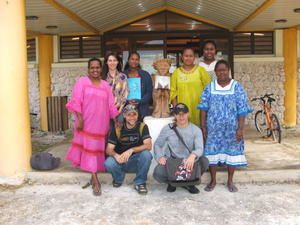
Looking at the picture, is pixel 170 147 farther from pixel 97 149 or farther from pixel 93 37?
pixel 93 37

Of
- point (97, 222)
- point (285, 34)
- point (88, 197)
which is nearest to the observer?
point (97, 222)

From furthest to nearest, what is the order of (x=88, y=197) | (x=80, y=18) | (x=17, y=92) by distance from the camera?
(x=80, y=18) < (x=17, y=92) < (x=88, y=197)

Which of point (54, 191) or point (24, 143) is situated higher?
point (24, 143)

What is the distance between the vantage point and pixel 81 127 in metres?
4.24

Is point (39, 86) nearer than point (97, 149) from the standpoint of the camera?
No

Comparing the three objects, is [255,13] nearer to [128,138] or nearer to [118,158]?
[128,138]

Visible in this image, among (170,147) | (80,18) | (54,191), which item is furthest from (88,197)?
(80,18)

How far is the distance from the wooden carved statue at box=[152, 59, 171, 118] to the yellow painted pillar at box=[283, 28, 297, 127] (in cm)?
492

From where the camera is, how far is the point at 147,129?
13.8ft

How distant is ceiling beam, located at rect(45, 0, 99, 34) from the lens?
5.82m

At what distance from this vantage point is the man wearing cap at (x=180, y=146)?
402 cm

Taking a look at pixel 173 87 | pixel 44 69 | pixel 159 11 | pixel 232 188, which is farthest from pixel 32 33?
pixel 232 188

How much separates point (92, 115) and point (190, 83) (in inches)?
46.2

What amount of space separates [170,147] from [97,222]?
1153mm
